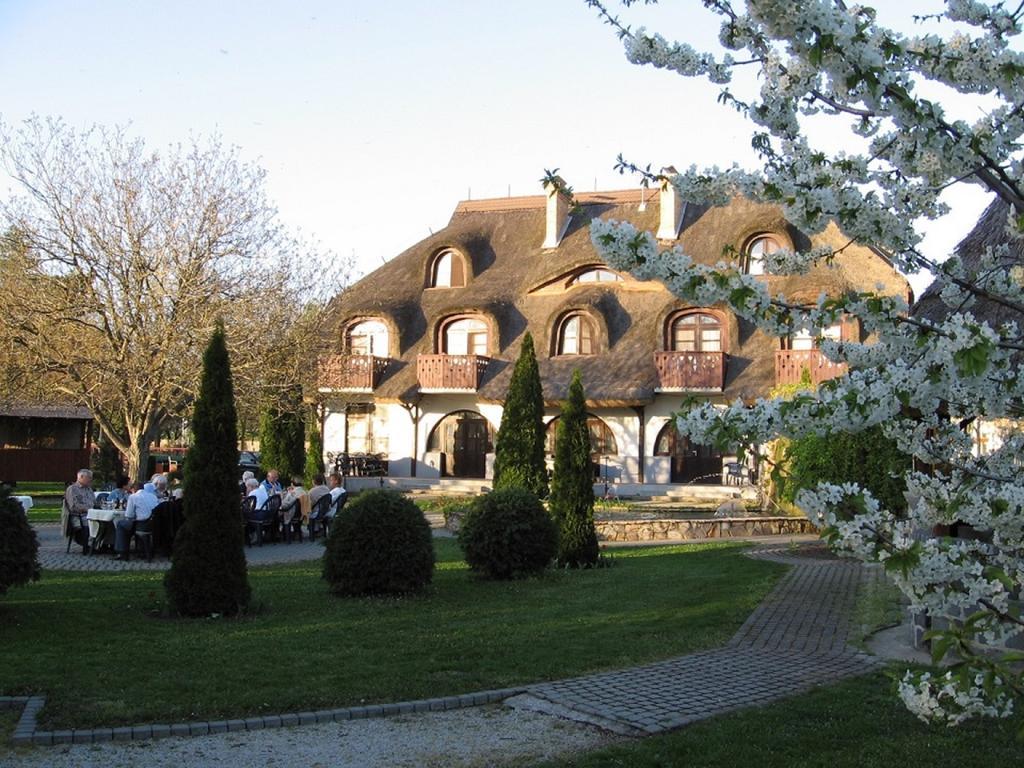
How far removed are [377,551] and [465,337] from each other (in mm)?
24197

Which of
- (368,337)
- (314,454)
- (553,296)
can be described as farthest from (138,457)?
(553,296)

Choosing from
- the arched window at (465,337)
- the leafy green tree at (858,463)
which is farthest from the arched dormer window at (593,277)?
the leafy green tree at (858,463)

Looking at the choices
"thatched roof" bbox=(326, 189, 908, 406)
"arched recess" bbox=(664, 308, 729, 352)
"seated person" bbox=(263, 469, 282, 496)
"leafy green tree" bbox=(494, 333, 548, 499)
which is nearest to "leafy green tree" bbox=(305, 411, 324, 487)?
"thatched roof" bbox=(326, 189, 908, 406)

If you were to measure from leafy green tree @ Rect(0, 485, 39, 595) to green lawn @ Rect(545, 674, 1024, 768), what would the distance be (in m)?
5.96

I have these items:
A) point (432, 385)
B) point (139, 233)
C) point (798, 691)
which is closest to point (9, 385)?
point (139, 233)

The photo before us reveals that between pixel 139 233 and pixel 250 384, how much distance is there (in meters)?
4.08

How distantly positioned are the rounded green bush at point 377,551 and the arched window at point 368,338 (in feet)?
81.7

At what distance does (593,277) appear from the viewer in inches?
1344

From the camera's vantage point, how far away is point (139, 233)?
912 inches

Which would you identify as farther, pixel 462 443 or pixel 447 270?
pixel 447 270

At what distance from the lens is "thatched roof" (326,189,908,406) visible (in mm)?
30484

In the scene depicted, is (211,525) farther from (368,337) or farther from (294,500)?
(368,337)

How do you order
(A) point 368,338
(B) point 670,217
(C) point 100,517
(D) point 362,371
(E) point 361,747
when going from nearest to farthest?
(E) point 361,747 → (C) point 100,517 → (B) point 670,217 → (D) point 362,371 → (A) point 368,338

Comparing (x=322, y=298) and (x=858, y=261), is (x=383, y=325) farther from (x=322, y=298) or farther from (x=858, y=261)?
(x=858, y=261)
